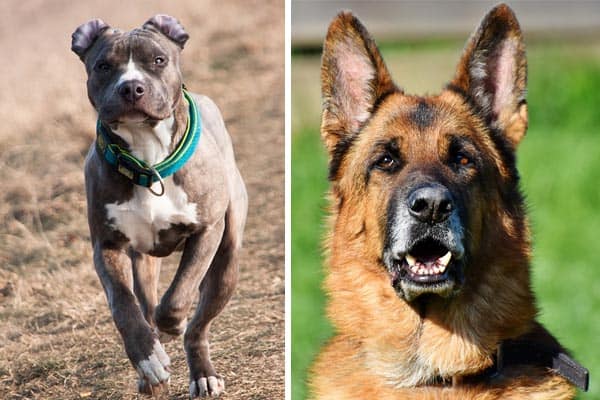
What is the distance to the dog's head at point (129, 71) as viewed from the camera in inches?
208

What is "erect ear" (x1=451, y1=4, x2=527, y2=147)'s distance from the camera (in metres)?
4.96

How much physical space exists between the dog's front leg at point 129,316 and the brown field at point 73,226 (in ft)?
0.77

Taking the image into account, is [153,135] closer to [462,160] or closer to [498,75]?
[462,160]

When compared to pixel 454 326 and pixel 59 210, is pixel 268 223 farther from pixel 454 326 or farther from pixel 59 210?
pixel 454 326

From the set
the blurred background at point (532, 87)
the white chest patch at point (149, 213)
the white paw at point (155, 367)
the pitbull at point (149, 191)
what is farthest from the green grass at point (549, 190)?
the white chest patch at point (149, 213)

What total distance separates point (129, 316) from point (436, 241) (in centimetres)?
169

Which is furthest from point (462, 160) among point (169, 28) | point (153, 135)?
point (169, 28)

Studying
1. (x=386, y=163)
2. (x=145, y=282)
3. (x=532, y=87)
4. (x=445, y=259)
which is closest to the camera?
(x=445, y=259)

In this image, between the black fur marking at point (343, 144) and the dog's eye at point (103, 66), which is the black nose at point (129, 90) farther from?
the black fur marking at point (343, 144)

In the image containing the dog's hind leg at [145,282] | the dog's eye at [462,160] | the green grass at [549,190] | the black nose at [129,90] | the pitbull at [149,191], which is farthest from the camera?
the green grass at [549,190]

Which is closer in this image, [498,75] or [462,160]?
[462,160]

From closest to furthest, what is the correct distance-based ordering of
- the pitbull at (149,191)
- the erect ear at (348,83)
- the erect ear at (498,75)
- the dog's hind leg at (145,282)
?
1. the erect ear at (498,75)
2. the erect ear at (348,83)
3. the pitbull at (149,191)
4. the dog's hind leg at (145,282)

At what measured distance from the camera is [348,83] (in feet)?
17.0

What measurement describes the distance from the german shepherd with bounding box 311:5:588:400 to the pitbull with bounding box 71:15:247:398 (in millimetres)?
832
